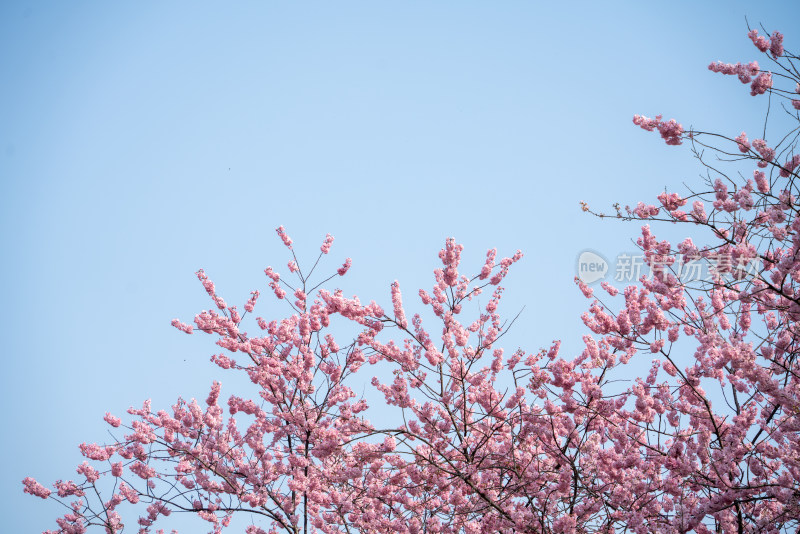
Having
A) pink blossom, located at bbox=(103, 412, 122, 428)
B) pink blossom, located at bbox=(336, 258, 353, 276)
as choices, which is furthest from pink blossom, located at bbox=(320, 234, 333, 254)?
pink blossom, located at bbox=(103, 412, 122, 428)

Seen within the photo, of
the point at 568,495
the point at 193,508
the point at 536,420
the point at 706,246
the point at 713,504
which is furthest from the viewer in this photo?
the point at 193,508

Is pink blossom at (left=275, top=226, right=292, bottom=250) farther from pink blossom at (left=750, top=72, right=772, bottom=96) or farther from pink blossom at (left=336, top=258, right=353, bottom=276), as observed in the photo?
pink blossom at (left=750, top=72, right=772, bottom=96)

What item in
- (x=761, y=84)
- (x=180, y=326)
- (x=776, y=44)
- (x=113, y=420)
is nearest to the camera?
(x=776, y=44)

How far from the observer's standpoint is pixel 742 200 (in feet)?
16.3

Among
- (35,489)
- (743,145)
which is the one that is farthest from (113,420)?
(743,145)

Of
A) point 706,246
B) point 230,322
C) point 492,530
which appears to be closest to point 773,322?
point 706,246

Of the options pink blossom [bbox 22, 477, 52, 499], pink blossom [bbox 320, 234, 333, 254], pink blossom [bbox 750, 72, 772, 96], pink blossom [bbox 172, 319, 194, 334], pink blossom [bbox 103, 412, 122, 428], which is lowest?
pink blossom [bbox 22, 477, 52, 499]

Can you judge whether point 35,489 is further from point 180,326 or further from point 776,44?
point 776,44

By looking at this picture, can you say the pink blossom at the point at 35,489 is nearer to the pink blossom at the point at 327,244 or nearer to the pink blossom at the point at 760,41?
the pink blossom at the point at 327,244

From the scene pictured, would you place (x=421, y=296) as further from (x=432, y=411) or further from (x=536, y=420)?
(x=536, y=420)

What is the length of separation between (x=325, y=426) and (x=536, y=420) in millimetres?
2681

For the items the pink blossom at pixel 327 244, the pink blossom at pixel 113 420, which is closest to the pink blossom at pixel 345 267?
the pink blossom at pixel 327 244

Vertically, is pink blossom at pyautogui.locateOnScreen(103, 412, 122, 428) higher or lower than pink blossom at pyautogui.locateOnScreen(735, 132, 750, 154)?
higher

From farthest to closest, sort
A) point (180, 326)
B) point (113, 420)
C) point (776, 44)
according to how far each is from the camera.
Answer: point (180, 326), point (113, 420), point (776, 44)
